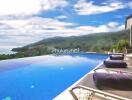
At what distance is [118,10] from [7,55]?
22904mm

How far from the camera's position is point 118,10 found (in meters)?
34.7

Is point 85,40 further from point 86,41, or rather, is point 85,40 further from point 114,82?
point 114,82

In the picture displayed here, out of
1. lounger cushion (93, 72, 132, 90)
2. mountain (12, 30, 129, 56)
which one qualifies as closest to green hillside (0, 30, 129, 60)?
mountain (12, 30, 129, 56)

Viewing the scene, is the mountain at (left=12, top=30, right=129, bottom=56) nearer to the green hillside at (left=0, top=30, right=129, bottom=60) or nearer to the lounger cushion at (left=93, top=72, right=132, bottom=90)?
the green hillside at (left=0, top=30, right=129, bottom=60)

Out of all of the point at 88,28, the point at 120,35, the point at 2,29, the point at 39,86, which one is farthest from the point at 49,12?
the point at 39,86

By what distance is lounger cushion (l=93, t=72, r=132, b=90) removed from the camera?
14.7ft

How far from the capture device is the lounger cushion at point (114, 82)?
14.7 ft

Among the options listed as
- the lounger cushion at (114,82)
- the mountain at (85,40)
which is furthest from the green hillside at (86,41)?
the lounger cushion at (114,82)

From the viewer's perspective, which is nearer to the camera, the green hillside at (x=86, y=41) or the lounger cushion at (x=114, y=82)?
the lounger cushion at (x=114, y=82)

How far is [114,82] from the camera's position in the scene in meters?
4.55

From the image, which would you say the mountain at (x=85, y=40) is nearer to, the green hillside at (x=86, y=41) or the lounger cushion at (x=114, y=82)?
the green hillside at (x=86, y=41)

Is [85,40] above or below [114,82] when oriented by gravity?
above

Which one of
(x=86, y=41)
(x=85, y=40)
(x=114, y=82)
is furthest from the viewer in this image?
(x=85, y=40)

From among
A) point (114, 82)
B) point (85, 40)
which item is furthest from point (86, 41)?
point (114, 82)
